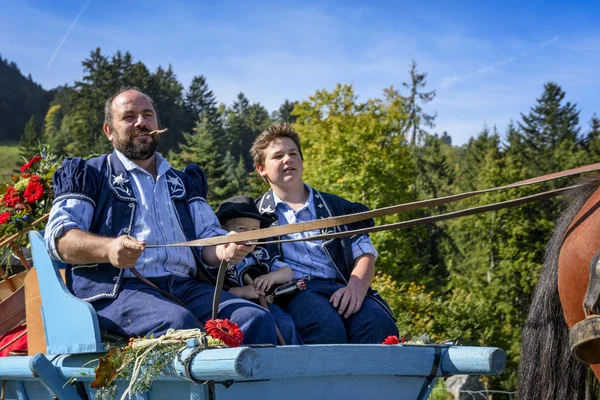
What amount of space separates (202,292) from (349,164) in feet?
71.1

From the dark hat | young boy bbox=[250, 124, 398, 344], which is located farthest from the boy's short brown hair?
the dark hat

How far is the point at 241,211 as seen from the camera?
375cm

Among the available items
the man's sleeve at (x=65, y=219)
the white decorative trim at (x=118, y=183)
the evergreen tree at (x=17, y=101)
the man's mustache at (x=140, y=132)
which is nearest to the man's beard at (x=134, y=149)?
the man's mustache at (x=140, y=132)

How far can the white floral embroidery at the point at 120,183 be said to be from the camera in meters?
3.39

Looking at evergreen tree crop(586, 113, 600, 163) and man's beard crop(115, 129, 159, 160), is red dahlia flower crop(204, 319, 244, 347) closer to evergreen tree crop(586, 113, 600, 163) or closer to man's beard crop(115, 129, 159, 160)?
man's beard crop(115, 129, 159, 160)

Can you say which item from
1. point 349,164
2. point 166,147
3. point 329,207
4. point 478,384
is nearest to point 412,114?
point 349,164

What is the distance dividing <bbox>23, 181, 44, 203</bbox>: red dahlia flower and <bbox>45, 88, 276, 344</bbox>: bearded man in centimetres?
60

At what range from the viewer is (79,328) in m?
2.89

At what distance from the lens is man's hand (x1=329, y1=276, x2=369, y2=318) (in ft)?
11.8

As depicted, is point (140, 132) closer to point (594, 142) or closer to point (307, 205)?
point (307, 205)

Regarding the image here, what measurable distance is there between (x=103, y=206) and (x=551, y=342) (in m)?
2.17

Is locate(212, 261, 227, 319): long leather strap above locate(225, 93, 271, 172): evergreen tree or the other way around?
the other way around

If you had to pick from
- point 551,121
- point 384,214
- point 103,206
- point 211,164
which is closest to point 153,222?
point 103,206

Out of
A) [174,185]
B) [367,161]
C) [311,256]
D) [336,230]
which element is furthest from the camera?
[367,161]
